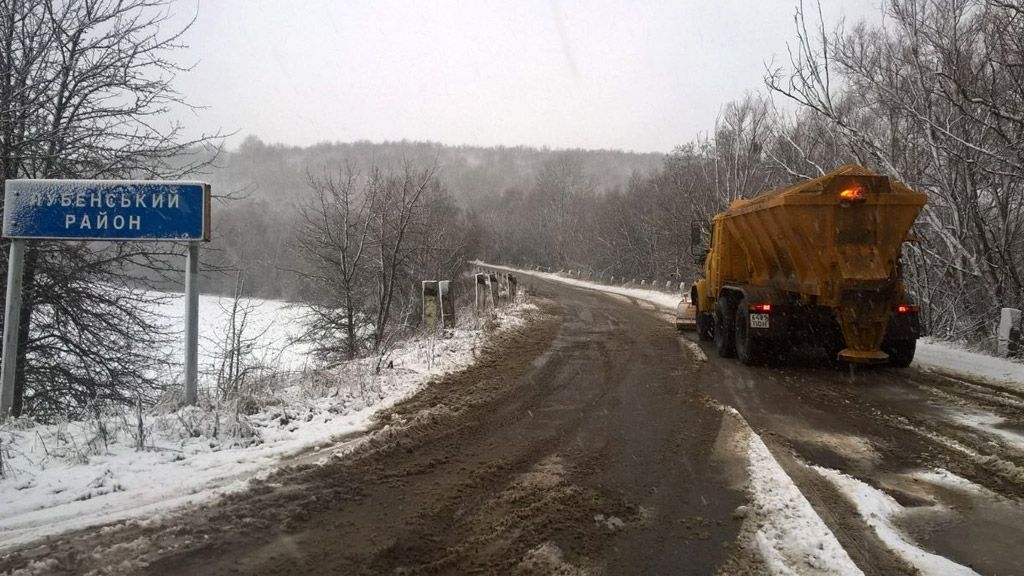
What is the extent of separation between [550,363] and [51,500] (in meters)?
6.71

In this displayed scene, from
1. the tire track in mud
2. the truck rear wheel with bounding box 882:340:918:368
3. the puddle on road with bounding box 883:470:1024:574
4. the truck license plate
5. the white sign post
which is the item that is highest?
the white sign post

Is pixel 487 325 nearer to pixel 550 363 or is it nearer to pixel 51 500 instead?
pixel 550 363

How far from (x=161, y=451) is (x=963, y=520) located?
18.2 feet

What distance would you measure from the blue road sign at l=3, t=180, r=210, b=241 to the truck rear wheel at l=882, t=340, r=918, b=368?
363 inches

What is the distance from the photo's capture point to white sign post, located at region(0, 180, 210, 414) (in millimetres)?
5645

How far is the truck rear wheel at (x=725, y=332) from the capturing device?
1016cm

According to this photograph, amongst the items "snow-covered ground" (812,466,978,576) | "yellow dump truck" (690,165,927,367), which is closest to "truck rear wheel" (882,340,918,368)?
"yellow dump truck" (690,165,927,367)

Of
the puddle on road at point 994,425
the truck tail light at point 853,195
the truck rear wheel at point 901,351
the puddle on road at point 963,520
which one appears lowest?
the puddle on road at point 963,520

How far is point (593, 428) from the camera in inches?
225

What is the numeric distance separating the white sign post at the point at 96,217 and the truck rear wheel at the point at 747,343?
7369 mm

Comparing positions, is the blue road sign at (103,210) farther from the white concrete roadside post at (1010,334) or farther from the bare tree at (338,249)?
the white concrete roadside post at (1010,334)

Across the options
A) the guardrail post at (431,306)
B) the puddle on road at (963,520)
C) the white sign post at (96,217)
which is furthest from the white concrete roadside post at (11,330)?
the puddle on road at (963,520)

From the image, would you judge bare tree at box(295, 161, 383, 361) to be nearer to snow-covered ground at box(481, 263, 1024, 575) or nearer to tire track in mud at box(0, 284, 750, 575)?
tire track in mud at box(0, 284, 750, 575)

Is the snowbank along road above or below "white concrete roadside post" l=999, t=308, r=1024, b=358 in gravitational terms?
below
